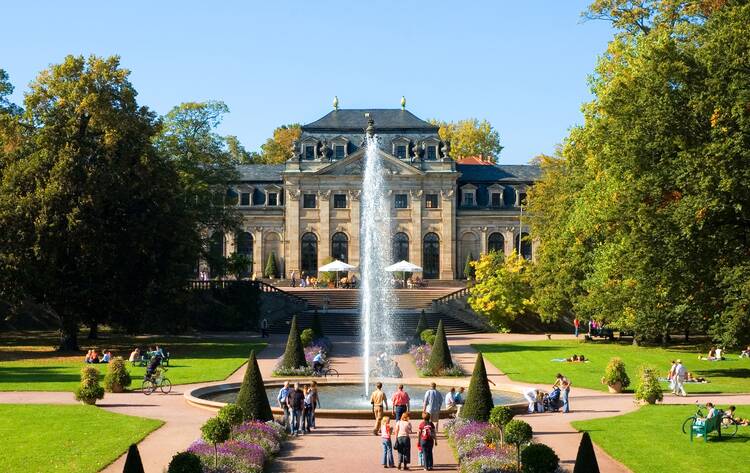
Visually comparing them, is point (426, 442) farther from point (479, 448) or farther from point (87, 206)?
point (87, 206)

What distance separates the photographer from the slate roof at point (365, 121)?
88.1 m

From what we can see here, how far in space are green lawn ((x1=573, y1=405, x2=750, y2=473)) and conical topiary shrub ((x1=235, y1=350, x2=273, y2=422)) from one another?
322 inches

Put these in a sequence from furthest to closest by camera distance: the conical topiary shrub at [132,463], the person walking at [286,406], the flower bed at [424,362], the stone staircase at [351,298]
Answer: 1. the stone staircase at [351,298]
2. the flower bed at [424,362]
3. the person walking at [286,406]
4. the conical topiary shrub at [132,463]

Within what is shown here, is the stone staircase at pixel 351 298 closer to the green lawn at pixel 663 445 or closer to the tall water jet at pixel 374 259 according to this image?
the tall water jet at pixel 374 259

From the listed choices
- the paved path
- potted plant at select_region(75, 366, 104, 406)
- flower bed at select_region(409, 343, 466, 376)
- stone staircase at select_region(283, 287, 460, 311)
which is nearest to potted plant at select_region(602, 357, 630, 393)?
the paved path

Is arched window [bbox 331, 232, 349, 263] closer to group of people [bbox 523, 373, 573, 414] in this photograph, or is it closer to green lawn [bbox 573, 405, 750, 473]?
group of people [bbox 523, 373, 573, 414]

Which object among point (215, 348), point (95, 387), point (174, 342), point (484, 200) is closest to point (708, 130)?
point (95, 387)

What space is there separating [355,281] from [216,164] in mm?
16069

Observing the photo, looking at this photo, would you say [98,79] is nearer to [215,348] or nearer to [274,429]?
[215,348]

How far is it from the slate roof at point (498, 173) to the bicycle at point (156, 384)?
59.0 m

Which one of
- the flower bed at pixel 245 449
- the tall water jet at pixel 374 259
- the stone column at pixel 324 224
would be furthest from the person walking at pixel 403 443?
the stone column at pixel 324 224

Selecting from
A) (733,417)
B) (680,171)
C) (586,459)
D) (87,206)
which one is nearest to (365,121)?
(87,206)

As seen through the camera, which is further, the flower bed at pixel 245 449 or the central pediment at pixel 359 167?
the central pediment at pixel 359 167

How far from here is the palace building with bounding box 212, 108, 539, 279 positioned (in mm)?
87625
